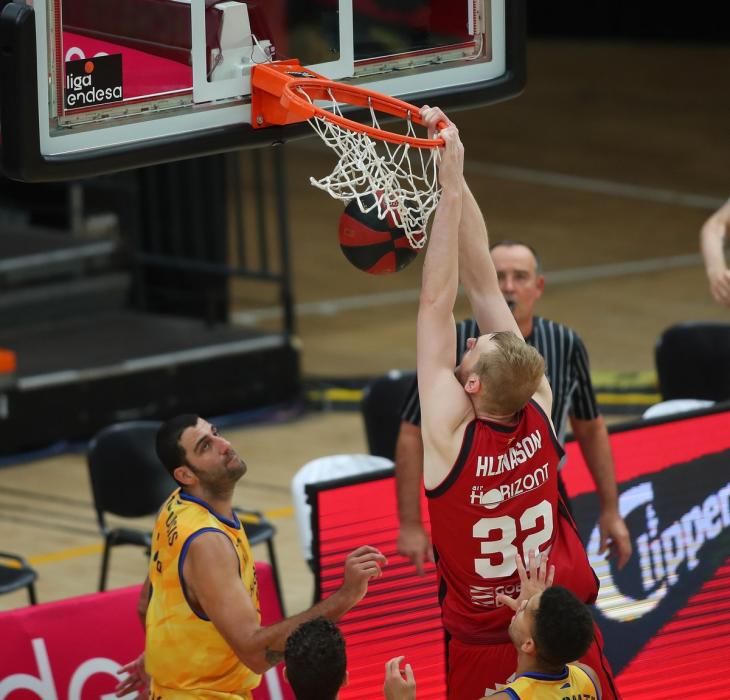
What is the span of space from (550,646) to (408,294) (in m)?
10.2

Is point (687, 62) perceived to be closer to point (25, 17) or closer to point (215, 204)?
point (215, 204)

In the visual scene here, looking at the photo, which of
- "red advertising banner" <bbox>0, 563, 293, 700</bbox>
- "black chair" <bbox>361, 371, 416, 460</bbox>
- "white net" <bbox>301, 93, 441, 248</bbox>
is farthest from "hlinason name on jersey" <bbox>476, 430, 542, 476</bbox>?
"black chair" <bbox>361, 371, 416, 460</bbox>

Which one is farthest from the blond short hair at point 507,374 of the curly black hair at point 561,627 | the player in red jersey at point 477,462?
the curly black hair at point 561,627

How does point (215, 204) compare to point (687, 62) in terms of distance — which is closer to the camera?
point (215, 204)

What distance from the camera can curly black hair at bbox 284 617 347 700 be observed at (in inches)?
175

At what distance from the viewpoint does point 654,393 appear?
11.5 m

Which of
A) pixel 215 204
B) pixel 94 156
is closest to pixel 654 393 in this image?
pixel 215 204

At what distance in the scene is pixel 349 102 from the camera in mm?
5707

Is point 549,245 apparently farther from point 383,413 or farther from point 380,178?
point 380,178

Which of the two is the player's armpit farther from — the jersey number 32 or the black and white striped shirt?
the black and white striped shirt

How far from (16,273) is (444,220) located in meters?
8.07

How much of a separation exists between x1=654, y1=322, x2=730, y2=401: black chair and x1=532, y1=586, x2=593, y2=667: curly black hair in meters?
4.38

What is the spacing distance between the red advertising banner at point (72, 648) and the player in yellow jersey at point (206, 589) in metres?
0.84

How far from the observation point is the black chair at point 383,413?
8219mm
